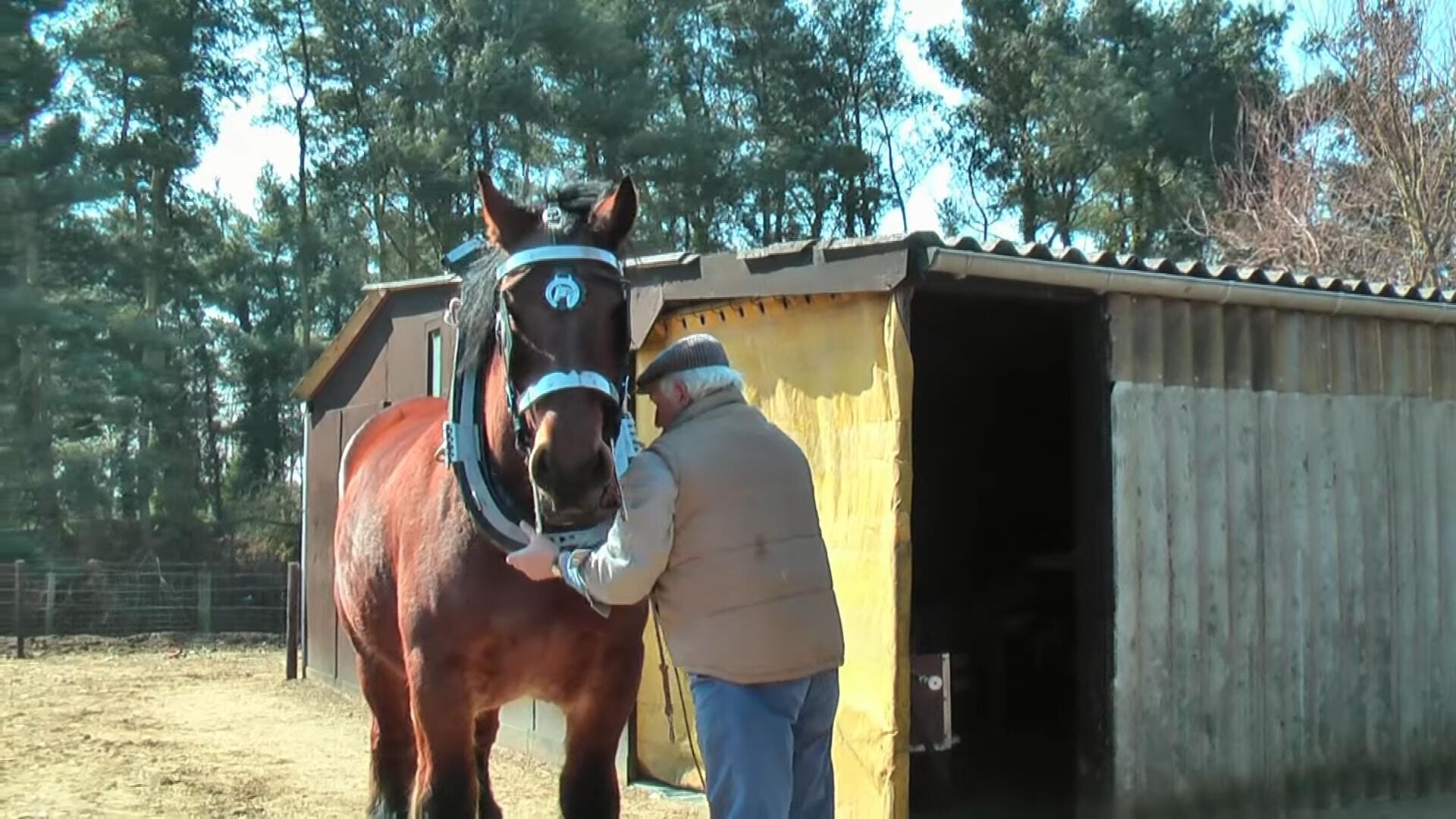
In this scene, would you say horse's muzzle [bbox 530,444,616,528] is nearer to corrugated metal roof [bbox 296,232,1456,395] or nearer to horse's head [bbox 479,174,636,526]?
horse's head [bbox 479,174,636,526]

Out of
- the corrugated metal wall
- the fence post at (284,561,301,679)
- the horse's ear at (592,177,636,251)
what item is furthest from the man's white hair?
the fence post at (284,561,301,679)

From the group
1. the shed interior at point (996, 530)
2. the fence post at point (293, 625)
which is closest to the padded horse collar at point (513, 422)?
the shed interior at point (996, 530)

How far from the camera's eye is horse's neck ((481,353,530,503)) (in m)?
3.23

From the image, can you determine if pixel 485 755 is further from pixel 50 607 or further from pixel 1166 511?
pixel 50 607

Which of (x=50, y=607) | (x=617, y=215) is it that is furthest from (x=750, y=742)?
(x=50, y=607)

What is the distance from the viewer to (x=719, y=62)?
84.6ft

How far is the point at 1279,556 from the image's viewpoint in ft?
19.7

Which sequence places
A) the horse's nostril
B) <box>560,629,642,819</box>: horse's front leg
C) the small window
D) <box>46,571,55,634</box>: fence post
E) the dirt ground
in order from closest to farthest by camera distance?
the horse's nostril, <box>560,629,642,819</box>: horse's front leg, the dirt ground, the small window, <box>46,571,55,634</box>: fence post

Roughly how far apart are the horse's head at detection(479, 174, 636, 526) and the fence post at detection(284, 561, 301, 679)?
966cm

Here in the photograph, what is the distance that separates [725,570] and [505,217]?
1.05 metres

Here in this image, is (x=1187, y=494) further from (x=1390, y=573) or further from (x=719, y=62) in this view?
(x=719, y=62)

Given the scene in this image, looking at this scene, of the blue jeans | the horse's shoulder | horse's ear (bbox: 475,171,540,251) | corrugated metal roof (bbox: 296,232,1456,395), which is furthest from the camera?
the horse's shoulder

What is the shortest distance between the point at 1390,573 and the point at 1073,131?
18.0m

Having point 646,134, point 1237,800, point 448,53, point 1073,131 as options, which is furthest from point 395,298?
point 1073,131
